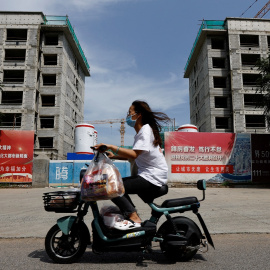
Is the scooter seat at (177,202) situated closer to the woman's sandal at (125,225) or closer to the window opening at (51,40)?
the woman's sandal at (125,225)

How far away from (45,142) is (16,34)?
15.8 metres

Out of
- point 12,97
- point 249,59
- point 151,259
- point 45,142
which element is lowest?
point 151,259

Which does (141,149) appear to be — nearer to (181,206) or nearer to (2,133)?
(181,206)

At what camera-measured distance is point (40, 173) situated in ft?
55.2

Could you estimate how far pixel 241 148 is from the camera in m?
16.5

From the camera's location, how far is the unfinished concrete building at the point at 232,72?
36656 mm

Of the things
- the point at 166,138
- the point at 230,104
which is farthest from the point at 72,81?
the point at 166,138

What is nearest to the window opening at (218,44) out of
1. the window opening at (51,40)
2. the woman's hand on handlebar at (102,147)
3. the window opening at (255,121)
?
the window opening at (255,121)

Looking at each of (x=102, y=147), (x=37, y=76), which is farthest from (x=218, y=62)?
(x=102, y=147)

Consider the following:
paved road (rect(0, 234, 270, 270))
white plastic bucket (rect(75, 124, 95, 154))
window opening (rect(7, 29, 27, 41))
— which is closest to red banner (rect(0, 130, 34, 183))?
white plastic bucket (rect(75, 124, 95, 154))

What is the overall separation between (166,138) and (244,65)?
89.2ft

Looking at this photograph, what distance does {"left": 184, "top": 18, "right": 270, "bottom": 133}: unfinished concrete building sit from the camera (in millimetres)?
36656

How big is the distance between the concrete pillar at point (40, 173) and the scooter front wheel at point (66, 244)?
47.7 ft

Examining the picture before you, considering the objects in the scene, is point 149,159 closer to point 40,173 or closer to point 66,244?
point 66,244
